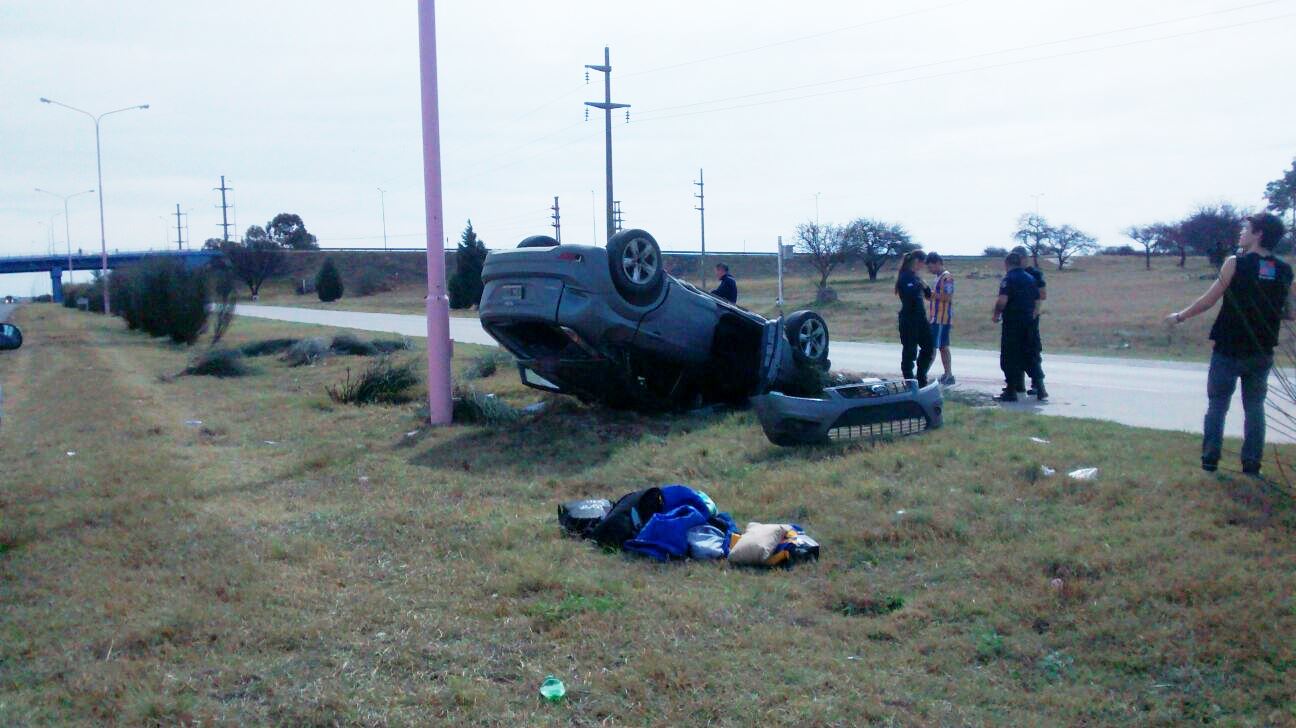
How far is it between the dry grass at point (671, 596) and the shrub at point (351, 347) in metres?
13.3

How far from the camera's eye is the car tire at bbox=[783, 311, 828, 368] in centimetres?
1170

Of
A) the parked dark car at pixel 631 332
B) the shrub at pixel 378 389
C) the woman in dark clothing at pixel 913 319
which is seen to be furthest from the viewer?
the shrub at pixel 378 389

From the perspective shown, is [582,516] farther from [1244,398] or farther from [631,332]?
[1244,398]

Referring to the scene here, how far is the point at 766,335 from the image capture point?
1116 cm

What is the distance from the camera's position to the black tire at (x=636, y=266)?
10.5 metres

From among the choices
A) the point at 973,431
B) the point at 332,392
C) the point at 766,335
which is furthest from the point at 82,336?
the point at 973,431

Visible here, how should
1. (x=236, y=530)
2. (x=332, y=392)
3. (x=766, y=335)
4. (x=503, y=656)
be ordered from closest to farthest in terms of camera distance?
(x=503, y=656), (x=236, y=530), (x=766, y=335), (x=332, y=392)

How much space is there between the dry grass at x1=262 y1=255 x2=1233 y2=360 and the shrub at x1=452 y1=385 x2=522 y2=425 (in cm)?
1320

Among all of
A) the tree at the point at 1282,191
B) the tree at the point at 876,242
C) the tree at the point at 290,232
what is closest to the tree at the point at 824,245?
the tree at the point at 876,242

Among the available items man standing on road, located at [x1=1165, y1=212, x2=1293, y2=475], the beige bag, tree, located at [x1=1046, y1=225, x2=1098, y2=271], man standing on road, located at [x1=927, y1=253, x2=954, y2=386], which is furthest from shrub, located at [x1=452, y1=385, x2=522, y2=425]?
tree, located at [x1=1046, y1=225, x2=1098, y2=271]

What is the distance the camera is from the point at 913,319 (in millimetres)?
12930

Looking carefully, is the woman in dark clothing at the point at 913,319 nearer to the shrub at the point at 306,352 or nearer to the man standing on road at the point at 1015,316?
the man standing on road at the point at 1015,316

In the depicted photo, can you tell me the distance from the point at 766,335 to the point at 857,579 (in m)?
5.54

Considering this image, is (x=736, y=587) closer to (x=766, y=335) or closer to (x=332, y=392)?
(x=766, y=335)
